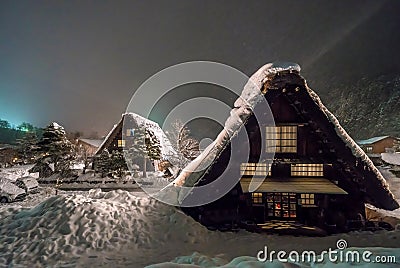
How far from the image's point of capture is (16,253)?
5625 mm

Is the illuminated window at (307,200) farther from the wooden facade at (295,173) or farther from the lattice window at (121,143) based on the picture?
the lattice window at (121,143)

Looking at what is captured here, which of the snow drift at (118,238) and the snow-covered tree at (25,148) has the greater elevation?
the snow-covered tree at (25,148)

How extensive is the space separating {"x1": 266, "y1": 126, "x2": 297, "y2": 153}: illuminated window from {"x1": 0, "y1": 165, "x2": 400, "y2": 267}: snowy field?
233 cm

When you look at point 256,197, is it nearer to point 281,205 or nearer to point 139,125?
point 281,205

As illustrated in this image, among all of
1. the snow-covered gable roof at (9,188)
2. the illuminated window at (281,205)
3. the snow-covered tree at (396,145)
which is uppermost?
the snow-covered tree at (396,145)

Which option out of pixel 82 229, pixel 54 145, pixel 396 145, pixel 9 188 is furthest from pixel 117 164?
pixel 396 145

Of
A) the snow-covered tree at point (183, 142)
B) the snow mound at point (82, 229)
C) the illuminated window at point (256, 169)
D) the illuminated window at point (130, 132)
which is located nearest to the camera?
the snow mound at point (82, 229)

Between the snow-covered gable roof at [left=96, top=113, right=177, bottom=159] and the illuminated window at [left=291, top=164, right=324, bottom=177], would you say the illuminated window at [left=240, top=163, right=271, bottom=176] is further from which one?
the snow-covered gable roof at [left=96, top=113, right=177, bottom=159]

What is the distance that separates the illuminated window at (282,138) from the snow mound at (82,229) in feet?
9.65

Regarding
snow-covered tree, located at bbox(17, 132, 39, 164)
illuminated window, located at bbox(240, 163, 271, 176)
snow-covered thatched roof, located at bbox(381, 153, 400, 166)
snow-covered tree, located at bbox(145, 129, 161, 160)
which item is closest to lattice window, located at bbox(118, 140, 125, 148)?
snow-covered tree, located at bbox(145, 129, 161, 160)

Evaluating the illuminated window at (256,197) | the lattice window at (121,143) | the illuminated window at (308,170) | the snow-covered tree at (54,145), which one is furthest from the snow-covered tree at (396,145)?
the snow-covered tree at (54,145)

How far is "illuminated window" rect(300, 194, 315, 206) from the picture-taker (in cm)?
718

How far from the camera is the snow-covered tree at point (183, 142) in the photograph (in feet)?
92.5

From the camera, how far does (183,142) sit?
3034cm
